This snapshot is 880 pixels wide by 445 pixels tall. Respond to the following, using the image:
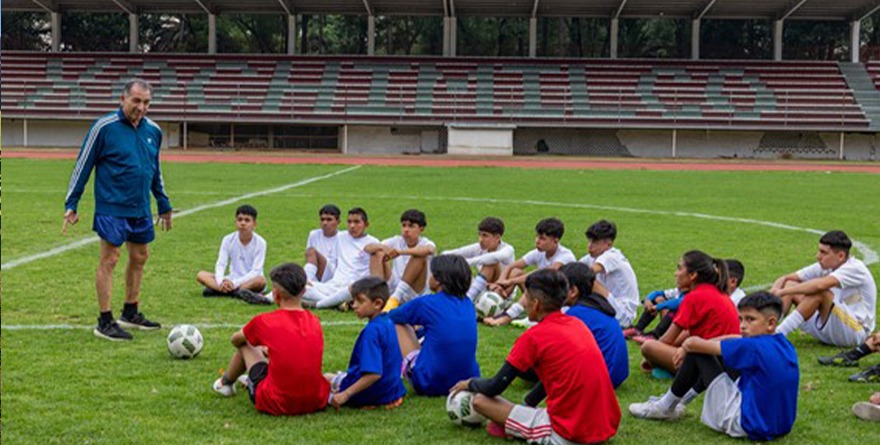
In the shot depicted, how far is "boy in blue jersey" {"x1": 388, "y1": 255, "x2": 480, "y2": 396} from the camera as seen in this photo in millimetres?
6156

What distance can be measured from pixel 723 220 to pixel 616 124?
78.4 feet

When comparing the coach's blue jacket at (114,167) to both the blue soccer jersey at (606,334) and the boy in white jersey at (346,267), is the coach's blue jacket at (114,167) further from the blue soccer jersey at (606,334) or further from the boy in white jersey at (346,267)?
the blue soccer jersey at (606,334)

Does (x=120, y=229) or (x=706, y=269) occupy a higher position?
(x=120, y=229)

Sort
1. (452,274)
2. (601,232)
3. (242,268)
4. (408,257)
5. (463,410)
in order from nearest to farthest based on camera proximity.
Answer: (463,410)
(452,274)
(601,232)
(408,257)
(242,268)

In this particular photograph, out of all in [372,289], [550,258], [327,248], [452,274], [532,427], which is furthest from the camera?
[327,248]

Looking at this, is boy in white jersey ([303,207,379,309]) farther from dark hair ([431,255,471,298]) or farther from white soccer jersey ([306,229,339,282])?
dark hair ([431,255,471,298])

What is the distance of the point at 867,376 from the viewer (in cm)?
676

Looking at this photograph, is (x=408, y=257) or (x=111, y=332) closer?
(x=111, y=332)

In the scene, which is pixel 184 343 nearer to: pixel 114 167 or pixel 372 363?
pixel 114 167

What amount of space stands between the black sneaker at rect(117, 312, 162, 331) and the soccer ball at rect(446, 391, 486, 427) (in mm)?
3636

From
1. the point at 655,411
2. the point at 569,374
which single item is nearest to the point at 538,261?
the point at 655,411

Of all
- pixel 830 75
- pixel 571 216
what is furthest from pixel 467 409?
pixel 830 75

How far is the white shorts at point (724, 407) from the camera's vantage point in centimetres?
543

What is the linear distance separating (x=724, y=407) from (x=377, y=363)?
2051 millimetres
